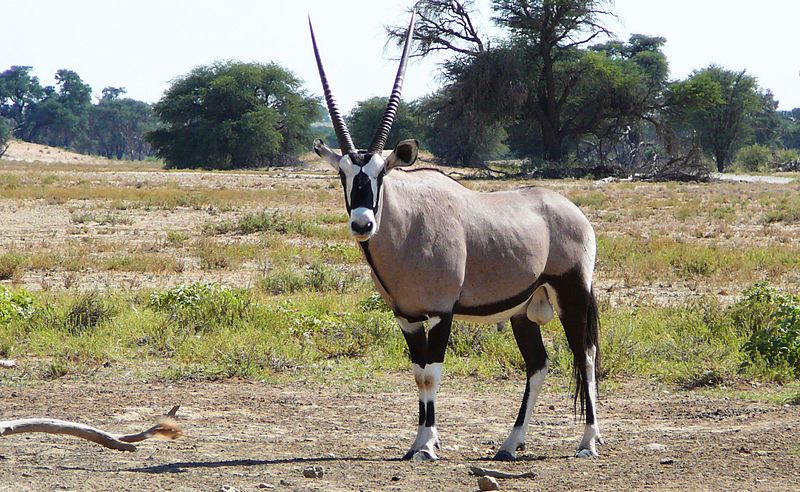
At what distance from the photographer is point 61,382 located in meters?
9.23

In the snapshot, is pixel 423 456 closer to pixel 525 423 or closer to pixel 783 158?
pixel 525 423

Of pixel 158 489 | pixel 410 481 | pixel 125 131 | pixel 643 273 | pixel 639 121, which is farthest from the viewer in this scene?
pixel 125 131

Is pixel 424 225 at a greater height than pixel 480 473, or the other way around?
pixel 424 225

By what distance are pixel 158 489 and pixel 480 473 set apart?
1.81 m

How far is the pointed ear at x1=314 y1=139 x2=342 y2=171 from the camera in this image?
6902 mm

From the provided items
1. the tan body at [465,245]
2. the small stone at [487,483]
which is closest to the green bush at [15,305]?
the tan body at [465,245]

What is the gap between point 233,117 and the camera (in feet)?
227

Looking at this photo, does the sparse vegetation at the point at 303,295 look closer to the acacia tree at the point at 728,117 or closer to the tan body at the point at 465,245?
the tan body at the point at 465,245

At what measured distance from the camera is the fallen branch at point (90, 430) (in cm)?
609

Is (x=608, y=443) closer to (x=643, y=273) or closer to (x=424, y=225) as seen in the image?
(x=424, y=225)

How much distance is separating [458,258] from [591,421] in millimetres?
1475

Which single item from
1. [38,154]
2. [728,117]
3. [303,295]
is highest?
[728,117]

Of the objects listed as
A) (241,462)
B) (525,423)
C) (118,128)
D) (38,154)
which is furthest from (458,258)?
(118,128)

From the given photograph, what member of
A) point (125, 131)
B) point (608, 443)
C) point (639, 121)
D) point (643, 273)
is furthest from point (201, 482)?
point (125, 131)
